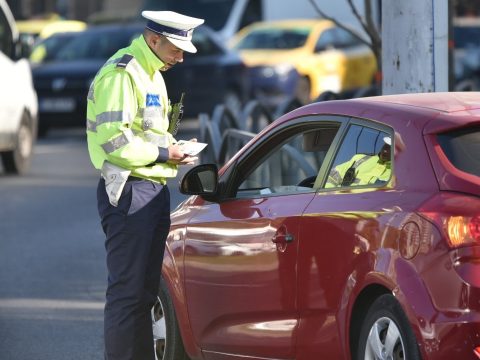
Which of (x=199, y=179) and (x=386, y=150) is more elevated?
(x=386, y=150)

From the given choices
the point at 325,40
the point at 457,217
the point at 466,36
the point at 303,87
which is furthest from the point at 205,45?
the point at 457,217

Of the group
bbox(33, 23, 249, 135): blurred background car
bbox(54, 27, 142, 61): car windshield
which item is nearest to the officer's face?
bbox(33, 23, 249, 135): blurred background car

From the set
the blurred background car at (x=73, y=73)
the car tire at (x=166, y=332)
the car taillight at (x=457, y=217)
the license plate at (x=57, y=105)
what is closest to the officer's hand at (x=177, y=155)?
the car tire at (x=166, y=332)

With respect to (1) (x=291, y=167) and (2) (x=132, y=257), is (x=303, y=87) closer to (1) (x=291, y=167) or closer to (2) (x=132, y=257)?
(1) (x=291, y=167)

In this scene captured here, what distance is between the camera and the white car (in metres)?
17.6

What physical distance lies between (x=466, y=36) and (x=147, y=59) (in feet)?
99.6

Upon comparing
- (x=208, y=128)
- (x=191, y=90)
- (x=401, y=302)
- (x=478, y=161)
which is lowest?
(x=191, y=90)

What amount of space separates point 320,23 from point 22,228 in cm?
1630

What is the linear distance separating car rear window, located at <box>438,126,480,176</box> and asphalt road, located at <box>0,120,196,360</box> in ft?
10.3

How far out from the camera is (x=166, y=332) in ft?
24.0

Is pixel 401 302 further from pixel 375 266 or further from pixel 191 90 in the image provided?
pixel 191 90

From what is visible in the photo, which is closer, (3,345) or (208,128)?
(3,345)

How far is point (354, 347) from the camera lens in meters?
5.82

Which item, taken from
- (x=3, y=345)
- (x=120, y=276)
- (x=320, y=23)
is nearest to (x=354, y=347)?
(x=120, y=276)
